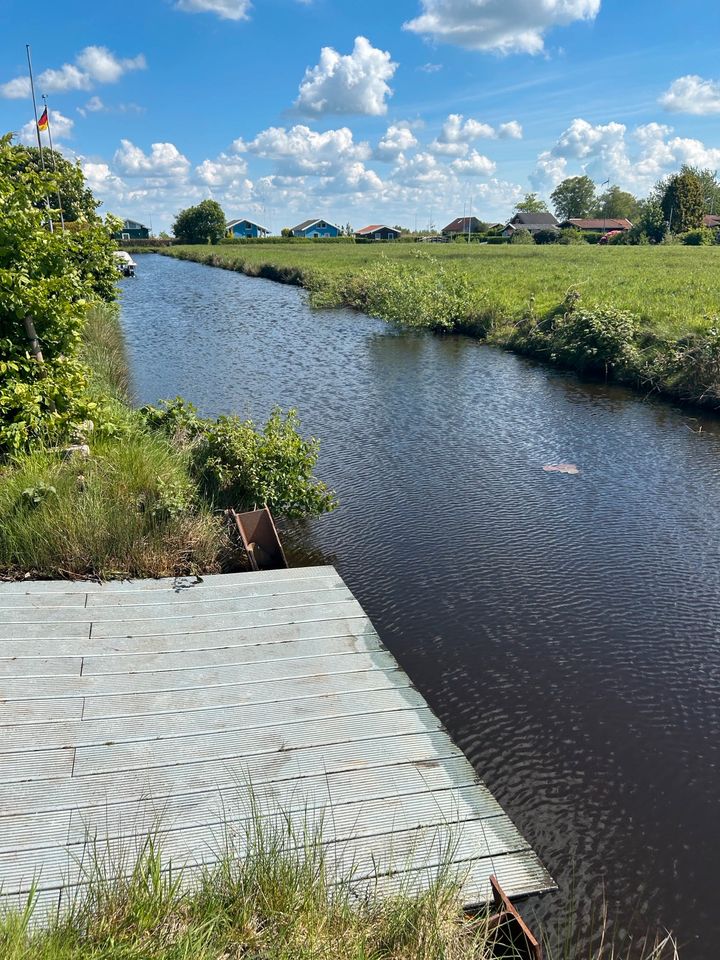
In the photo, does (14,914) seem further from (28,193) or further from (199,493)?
(28,193)

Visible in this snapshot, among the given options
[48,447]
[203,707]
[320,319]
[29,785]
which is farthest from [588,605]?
[320,319]

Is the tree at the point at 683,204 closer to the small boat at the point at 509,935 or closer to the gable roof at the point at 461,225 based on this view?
the gable roof at the point at 461,225

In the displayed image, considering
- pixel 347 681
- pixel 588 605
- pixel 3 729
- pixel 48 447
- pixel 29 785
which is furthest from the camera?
pixel 48 447

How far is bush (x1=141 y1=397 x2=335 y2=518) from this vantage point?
7484 millimetres

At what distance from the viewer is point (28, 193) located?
714 centimetres

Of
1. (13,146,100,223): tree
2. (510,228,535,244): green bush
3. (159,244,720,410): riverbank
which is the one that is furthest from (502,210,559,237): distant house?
(13,146,100,223): tree

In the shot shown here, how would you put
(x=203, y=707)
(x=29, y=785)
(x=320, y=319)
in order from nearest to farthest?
(x=29, y=785) → (x=203, y=707) → (x=320, y=319)

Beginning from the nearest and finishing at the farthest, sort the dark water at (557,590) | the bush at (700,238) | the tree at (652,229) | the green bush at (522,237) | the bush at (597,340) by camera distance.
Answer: the dark water at (557,590) < the bush at (597,340) < the bush at (700,238) < the tree at (652,229) < the green bush at (522,237)

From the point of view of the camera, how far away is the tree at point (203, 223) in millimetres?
100812

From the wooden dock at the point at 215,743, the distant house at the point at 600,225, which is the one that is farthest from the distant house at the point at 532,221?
the wooden dock at the point at 215,743

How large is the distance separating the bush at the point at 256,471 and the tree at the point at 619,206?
12523 centimetres

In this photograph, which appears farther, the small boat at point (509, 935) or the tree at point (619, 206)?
the tree at point (619, 206)

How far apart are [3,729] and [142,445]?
408 centimetres

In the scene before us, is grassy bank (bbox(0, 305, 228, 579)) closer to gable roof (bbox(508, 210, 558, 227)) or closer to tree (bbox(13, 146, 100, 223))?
tree (bbox(13, 146, 100, 223))
